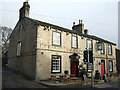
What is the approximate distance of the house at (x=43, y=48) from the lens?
15344mm

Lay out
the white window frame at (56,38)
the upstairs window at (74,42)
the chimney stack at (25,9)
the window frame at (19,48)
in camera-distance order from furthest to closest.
Answer: the upstairs window at (74,42)
the window frame at (19,48)
the chimney stack at (25,9)
the white window frame at (56,38)

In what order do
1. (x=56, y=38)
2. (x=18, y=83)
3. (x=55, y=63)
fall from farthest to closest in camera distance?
1. (x=56, y=38)
2. (x=55, y=63)
3. (x=18, y=83)

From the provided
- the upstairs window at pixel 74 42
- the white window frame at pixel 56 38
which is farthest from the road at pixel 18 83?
the upstairs window at pixel 74 42

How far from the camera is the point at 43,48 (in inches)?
616

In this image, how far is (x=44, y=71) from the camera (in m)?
15.3

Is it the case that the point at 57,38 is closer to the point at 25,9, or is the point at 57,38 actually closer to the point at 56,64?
the point at 56,64

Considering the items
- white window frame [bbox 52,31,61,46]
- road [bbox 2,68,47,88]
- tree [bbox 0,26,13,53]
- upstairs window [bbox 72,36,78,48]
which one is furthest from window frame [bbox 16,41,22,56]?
tree [bbox 0,26,13,53]

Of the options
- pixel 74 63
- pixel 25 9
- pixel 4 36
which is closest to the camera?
pixel 25 9

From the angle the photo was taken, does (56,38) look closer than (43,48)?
No

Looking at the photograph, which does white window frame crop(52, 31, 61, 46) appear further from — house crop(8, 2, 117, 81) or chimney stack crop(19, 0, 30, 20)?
chimney stack crop(19, 0, 30, 20)

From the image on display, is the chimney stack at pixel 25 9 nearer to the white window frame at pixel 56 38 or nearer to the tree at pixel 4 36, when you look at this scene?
the white window frame at pixel 56 38

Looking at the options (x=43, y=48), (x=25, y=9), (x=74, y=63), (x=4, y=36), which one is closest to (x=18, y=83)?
(x=43, y=48)

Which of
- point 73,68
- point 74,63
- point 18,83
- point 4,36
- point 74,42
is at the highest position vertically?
point 4,36

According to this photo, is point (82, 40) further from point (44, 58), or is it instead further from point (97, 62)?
point (44, 58)
